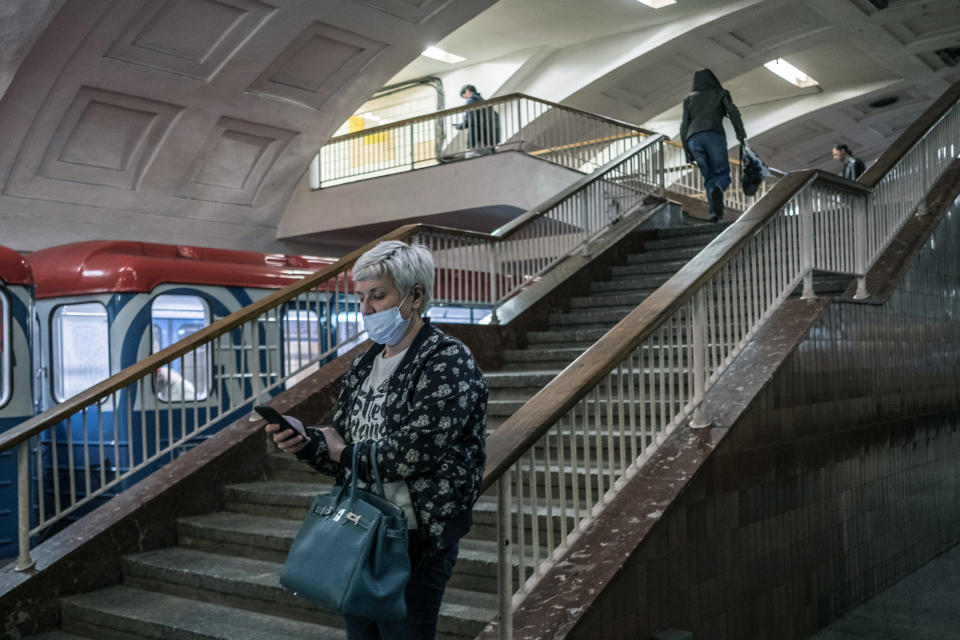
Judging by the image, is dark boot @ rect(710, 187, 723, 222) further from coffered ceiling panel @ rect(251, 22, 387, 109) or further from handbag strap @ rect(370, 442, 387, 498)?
handbag strap @ rect(370, 442, 387, 498)

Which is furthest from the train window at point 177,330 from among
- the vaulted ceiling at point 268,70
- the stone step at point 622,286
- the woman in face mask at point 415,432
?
the woman in face mask at point 415,432

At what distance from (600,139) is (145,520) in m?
12.2

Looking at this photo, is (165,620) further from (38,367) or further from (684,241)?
(684,241)

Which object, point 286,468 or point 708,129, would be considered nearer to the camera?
point 286,468

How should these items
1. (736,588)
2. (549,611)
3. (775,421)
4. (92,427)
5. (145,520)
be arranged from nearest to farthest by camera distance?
(549,611)
(736,588)
(775,421)
(145,520)
(92,427)

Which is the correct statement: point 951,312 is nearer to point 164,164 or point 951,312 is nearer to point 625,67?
point 164,164

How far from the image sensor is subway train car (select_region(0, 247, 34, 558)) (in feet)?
23.9

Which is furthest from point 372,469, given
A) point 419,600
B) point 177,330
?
point 177,330

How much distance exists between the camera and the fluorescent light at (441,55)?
21069 millimetres

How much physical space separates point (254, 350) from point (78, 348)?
3142 millimetres

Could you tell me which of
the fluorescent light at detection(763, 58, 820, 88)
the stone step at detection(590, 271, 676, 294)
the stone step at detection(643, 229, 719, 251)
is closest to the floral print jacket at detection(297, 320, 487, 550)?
the stone step at detection(590, 271, 676, 294)

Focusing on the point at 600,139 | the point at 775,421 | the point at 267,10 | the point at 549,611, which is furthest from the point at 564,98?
the point at 549,611

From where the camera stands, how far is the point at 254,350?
664cm

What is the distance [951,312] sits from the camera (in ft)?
25.2
